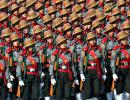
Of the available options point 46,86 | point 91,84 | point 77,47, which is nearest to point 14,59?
point 46,86

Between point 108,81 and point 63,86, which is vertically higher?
point 108,81

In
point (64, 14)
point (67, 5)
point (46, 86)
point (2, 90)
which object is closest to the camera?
point (2, 90)

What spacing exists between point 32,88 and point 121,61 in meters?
3.25

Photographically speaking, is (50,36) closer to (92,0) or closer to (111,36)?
(111,36)

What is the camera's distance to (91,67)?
2680cm

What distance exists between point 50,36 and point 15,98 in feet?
8.07

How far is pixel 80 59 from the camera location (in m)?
26.8

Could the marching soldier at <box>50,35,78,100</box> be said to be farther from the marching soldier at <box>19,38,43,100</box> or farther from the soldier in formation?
the marching soldier at <box>19,38,43,100</box>

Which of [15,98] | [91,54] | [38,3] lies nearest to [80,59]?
[91,54]

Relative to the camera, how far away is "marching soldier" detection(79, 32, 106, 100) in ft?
87.6

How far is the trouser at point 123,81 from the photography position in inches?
1073

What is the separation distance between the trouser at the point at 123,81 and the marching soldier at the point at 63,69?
1.71 m

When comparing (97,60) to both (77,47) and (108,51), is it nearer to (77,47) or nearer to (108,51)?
(77,47)

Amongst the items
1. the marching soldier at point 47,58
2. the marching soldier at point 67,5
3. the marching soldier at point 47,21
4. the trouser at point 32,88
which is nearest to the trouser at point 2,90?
the trouser at point 32,88
